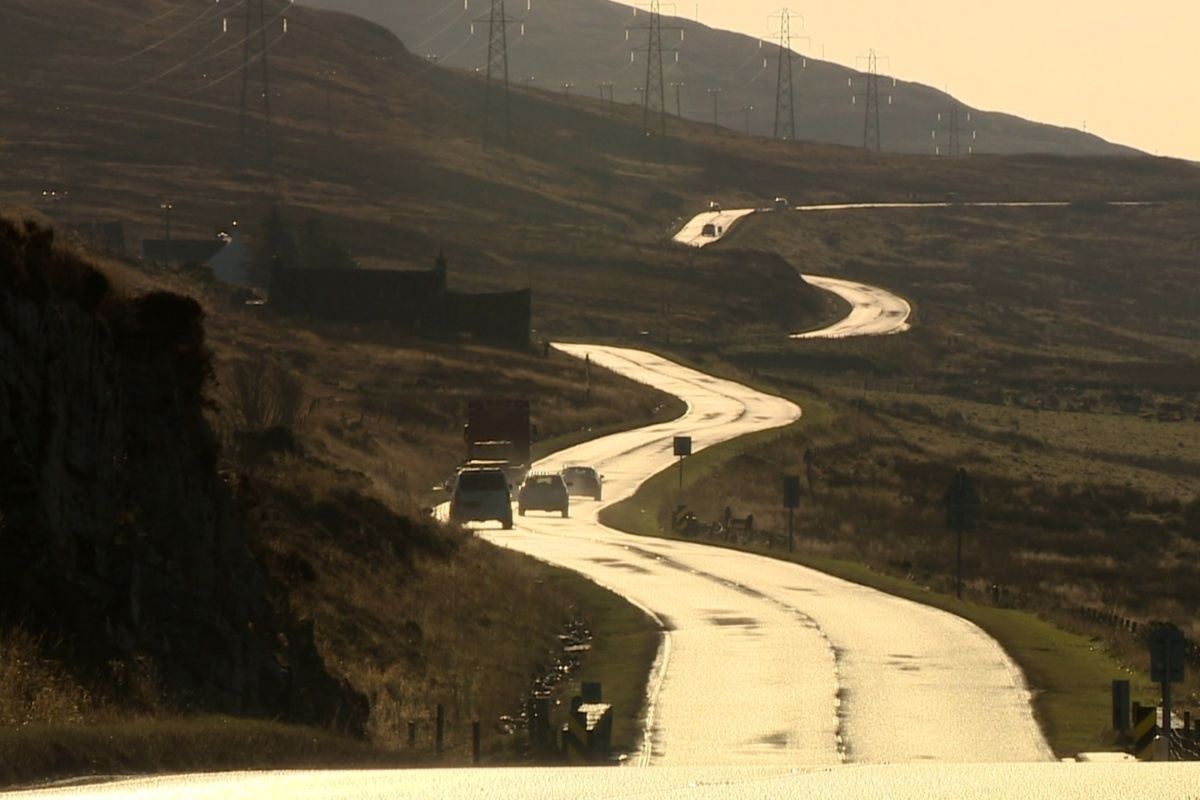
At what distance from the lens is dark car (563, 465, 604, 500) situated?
219 feet

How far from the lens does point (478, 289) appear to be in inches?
5640

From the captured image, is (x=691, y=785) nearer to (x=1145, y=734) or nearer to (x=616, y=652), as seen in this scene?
(x=1145, y=734)

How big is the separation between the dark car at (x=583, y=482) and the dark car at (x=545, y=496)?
4.24m

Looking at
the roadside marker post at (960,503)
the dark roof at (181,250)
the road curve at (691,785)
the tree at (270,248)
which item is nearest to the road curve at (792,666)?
the roadside marker post at (960,503)

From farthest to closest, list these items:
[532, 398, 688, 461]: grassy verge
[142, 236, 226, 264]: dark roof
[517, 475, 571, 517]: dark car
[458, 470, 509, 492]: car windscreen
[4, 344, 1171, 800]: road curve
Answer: [142, 236, 226, 264]: dark roof → [532, 398, 688, 461]: grassy verge → [517, 475, 571, 517]: dark car → [458, 470, 509, 492]: car windscreen → [4, 344, 1171, 800]: road curve

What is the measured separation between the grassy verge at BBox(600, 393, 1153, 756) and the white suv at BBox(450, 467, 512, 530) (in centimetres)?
375

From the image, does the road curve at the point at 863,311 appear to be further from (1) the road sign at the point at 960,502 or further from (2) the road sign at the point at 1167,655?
(2) the road sign at the point at 1167,655

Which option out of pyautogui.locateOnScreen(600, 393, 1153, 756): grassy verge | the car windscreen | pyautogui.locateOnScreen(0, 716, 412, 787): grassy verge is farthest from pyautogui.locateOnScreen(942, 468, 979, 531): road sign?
pyautogui.locateOnScreen(0, 716, 412, 787): grassy verge

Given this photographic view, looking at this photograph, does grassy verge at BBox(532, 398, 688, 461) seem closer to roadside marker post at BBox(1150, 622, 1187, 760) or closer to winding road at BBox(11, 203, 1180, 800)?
winding road at BBox(11, 203, 1180, 800)

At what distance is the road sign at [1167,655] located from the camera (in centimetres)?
2430

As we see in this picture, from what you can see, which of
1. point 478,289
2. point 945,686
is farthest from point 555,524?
point 478,289

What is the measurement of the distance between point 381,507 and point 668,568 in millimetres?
8424

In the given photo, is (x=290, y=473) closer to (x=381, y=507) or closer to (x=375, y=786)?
(x=381, y=507)

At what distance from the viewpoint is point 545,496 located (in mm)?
62094
